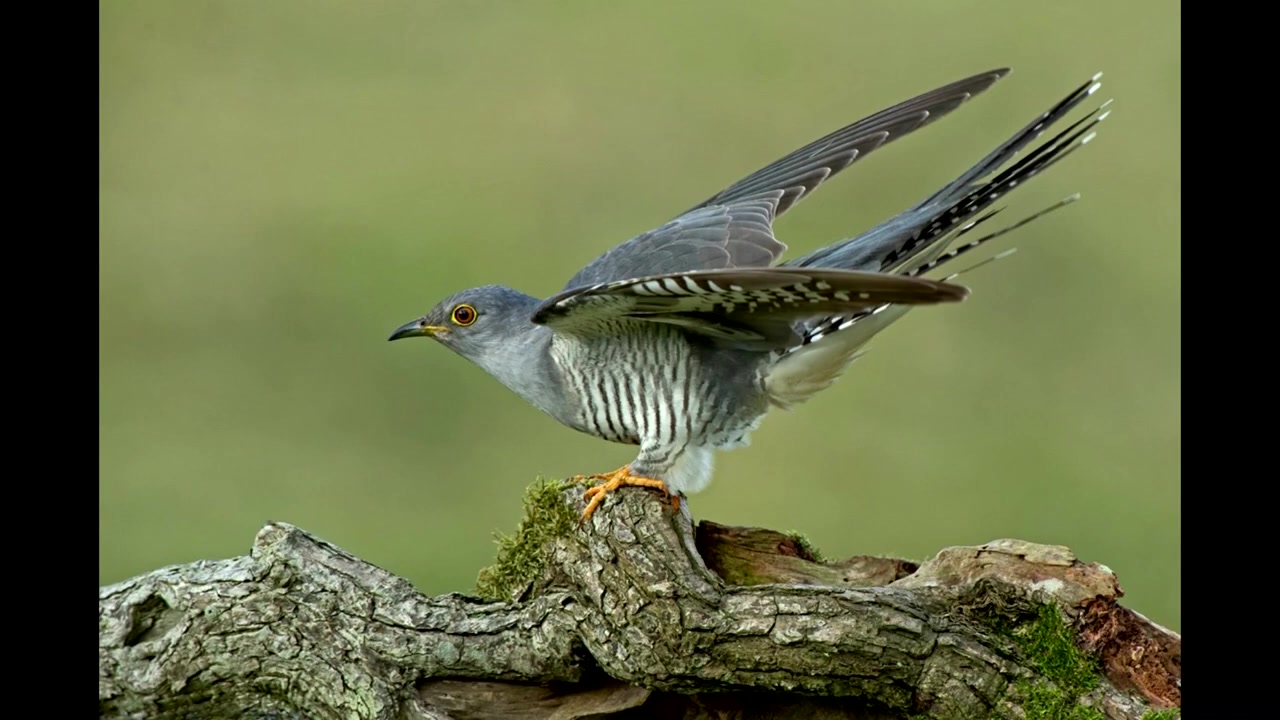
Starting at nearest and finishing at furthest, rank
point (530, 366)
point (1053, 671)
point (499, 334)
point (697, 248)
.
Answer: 1. point (1053, 671)
2. point (697, 248)
3. point (530, 366)
4. point (499, 334)

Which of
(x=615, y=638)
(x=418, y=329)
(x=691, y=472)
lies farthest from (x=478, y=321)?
(x=615, y=638)

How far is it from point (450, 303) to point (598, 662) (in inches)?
50.6

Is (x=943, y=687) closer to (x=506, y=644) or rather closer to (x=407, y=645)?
(x=506, y=644)

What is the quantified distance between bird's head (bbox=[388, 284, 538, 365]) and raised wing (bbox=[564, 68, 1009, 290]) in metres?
0.19

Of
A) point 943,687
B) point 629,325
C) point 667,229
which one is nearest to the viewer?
point 943,687

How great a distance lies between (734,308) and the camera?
111 inches

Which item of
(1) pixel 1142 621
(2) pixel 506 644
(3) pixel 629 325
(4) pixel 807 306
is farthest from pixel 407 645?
(1) pixel 1142 621

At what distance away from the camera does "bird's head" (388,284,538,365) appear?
3.53 metres

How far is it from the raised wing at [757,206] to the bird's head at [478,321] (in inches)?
7.3

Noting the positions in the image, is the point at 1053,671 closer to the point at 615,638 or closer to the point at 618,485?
the point at 615,638

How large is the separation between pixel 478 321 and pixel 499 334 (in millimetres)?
81

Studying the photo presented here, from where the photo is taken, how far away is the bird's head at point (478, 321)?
3525 millimetres

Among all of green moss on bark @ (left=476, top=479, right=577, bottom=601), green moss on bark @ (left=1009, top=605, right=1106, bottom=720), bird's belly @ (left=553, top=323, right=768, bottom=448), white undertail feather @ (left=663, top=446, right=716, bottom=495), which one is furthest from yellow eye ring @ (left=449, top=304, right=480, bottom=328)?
green moss on bark @ (left=1009, top=605, right=1106, bottom=720)

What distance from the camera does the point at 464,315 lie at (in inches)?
140
